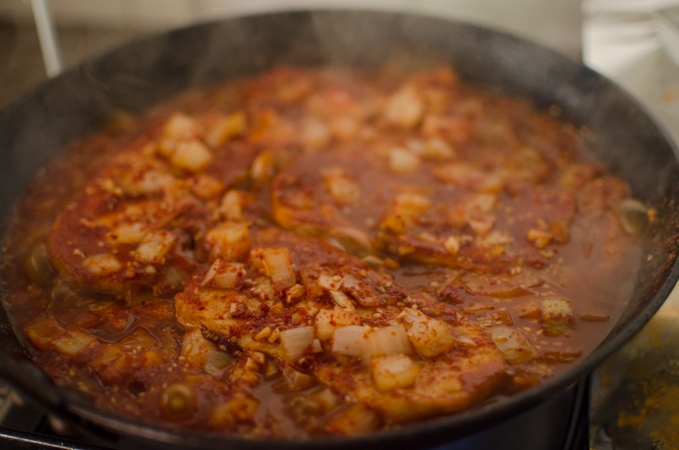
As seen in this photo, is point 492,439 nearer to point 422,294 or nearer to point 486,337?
point 486,337

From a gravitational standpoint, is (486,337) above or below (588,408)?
above

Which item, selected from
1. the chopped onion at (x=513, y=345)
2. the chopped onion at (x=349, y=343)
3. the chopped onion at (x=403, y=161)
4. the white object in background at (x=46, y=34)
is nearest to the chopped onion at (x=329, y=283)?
the chopped onion at (x=349, y=343)

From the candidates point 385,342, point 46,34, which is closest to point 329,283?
point 385,342

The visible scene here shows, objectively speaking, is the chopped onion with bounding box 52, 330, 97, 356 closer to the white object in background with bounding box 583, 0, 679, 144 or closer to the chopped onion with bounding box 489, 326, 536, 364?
the chopped onion with bounding box 489, 326, 536, 364

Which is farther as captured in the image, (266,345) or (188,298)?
(188,298)

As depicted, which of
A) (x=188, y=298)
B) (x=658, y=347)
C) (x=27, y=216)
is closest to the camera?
(x=188, y=298)

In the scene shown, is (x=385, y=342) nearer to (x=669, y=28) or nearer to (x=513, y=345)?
(x=513, y=345)

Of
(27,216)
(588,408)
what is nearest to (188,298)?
(27,216)
